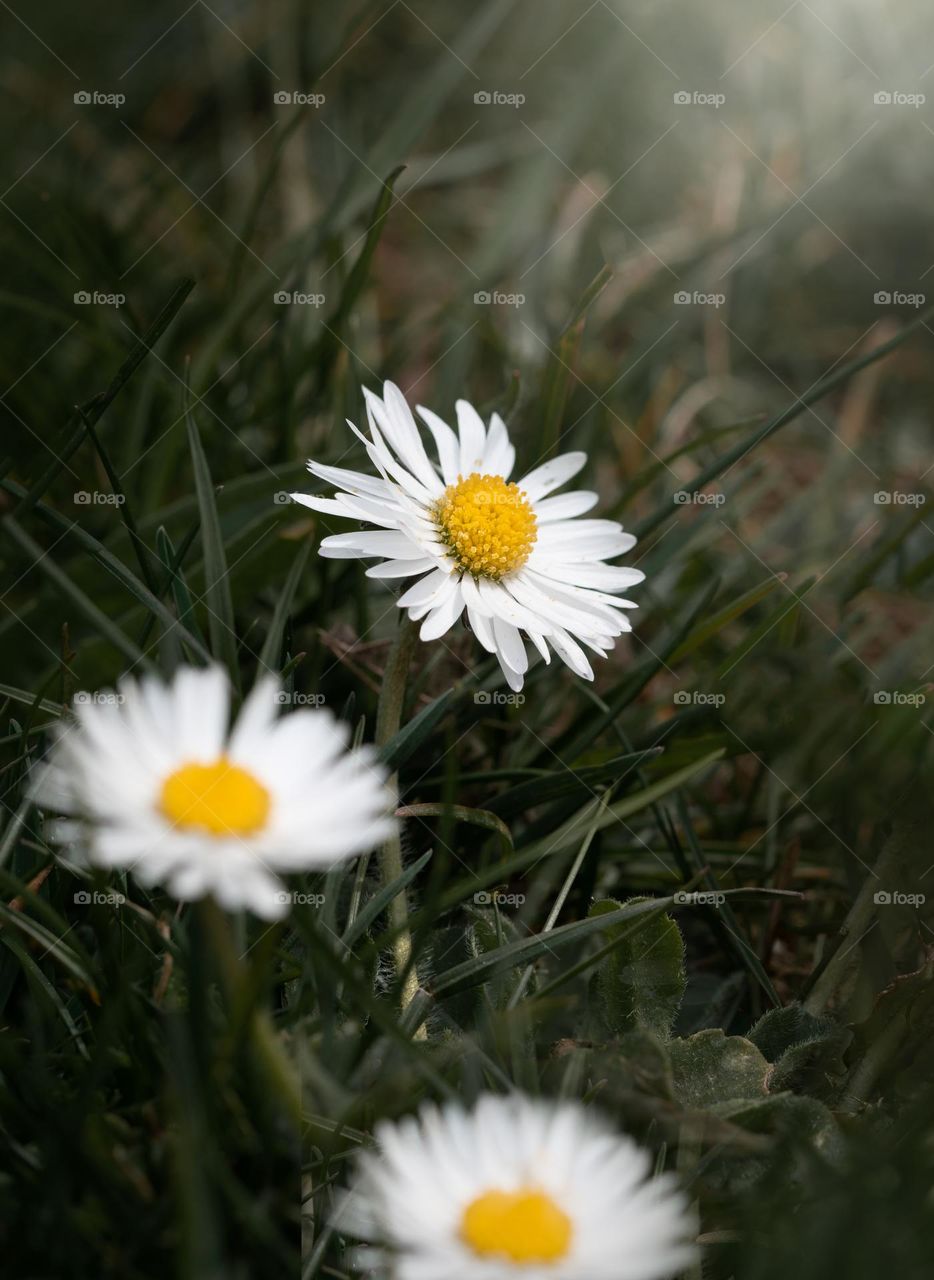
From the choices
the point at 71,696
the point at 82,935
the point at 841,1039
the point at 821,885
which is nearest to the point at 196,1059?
the point at 82,935

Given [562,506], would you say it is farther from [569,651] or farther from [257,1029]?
[257,1029]

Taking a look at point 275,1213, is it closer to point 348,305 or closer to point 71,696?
point 71,696

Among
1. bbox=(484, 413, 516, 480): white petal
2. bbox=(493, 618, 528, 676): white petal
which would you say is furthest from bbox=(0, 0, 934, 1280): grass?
bbox=(484, 413, 516, 480): white petal

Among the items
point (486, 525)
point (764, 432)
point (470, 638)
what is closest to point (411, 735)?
point (486, 525)

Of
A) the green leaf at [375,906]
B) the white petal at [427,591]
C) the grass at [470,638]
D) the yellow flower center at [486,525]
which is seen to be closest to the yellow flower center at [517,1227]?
the grass at [470,638]

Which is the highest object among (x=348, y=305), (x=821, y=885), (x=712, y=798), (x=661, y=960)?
(x=348, y=305)

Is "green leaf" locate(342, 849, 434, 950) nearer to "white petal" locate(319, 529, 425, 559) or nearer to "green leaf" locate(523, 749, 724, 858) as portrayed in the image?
"green leaf" locate(523, 749, 724, 858)

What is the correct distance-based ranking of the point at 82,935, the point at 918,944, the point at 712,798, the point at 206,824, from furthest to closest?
the point at 712,798
the point at 918,944
the point at 82,935
the point at 206,824

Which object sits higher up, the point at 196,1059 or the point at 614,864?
the point at 614,864
